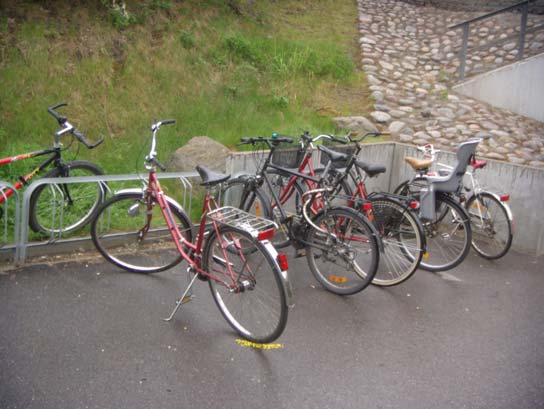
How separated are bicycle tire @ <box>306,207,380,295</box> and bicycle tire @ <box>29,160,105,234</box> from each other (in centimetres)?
Result: 218

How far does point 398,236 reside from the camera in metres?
5.38

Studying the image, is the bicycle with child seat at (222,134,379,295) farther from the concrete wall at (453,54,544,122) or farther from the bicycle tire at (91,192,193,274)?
the concrete wall at (453,54,544,122)

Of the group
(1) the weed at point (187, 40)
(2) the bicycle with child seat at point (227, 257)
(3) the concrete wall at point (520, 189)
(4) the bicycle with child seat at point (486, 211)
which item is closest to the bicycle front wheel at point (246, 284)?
(2) the bicycle with child seat at point (227, 257)

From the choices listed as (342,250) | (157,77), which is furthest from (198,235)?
(157,77)

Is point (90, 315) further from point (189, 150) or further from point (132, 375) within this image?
point (189, 150)

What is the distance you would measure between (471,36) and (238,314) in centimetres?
1012

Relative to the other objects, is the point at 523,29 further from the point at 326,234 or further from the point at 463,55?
the point at 326,234

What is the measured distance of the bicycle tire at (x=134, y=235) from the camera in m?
4.96

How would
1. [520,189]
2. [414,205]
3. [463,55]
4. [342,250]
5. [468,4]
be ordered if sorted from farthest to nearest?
[468,4] → [463,55] → [520,189] → [414,205] → [342,250]

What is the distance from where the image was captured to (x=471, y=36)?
1209cm

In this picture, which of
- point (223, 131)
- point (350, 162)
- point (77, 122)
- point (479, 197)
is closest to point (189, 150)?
point (223, 131)

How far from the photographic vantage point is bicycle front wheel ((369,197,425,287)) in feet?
17.0

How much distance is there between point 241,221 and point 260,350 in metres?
0.96

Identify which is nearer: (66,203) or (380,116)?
(66,203)
